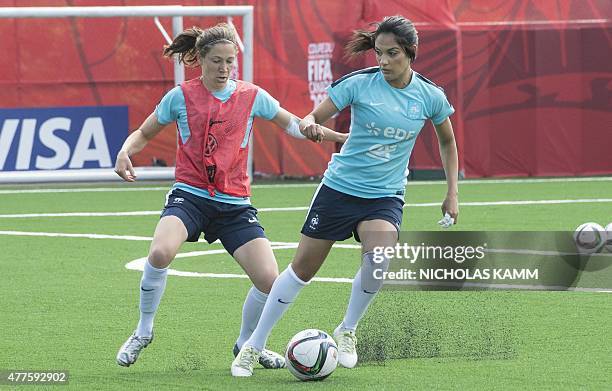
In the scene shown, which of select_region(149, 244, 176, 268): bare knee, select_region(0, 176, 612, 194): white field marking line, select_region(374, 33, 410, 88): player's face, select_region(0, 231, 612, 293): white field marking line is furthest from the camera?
select_region(0, 176, 612, 194): white field marking line

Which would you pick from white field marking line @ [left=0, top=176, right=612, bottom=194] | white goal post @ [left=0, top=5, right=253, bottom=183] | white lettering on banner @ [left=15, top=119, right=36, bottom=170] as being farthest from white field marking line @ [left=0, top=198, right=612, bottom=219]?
white field marking line @ [left=0, top=176, right=612, bottom=194]

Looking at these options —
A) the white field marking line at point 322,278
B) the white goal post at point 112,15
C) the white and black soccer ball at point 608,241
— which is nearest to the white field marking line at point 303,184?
the white goal post at point 112,15

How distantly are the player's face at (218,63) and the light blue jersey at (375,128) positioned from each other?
64 centimetres

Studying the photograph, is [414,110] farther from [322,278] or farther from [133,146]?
[322,278]

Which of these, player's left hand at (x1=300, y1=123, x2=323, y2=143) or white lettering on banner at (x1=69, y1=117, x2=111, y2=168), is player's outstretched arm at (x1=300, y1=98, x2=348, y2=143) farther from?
white lettering on banner at (x1=69, y1=117, x2=111, y2=168)

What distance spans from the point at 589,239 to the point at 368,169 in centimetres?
561

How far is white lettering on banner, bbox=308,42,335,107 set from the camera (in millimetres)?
22984

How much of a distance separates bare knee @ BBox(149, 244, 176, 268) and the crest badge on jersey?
5.10 feet

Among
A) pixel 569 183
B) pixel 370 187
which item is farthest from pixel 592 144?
pixel 370 187

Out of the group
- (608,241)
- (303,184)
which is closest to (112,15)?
(303,184)

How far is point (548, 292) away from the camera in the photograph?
11422mm

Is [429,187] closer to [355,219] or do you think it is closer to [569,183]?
[569,183]

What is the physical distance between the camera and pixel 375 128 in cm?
800

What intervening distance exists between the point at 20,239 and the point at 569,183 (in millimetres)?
9719
